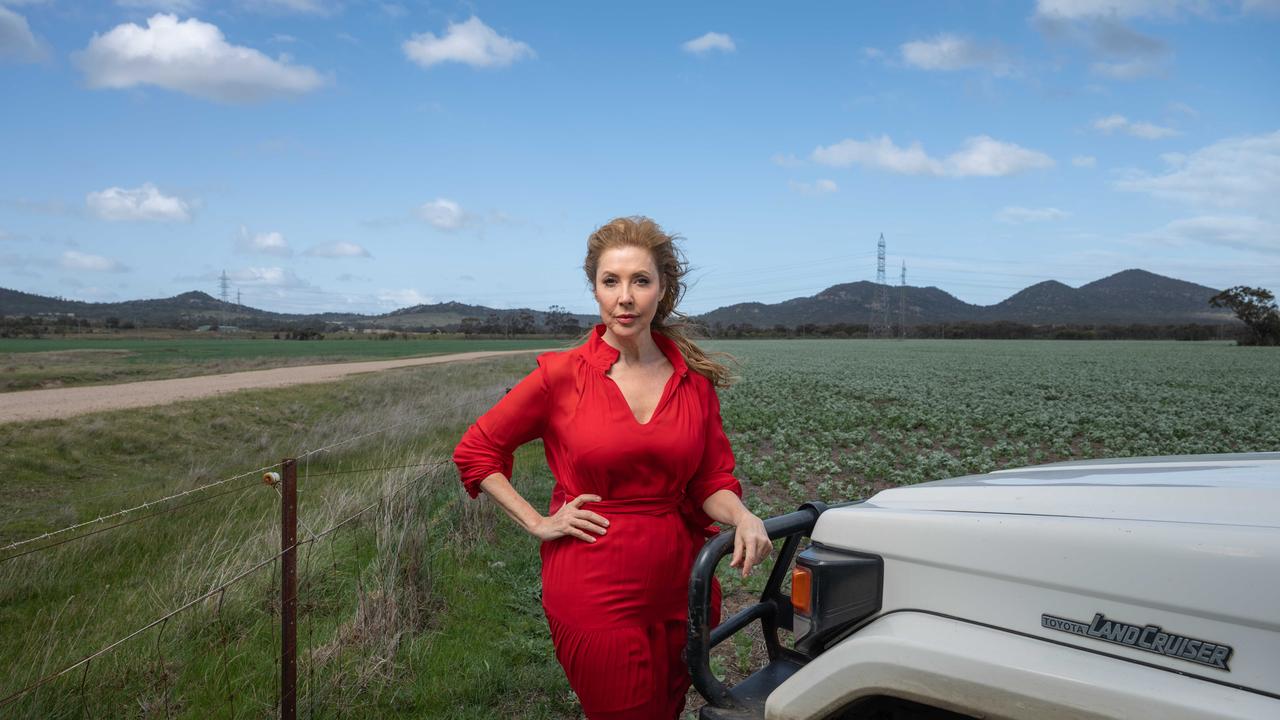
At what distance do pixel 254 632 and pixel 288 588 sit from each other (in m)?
1.44

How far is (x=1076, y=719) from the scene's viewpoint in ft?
4.91

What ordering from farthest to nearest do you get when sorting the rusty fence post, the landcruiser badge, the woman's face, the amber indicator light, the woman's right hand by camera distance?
the rusty fence post < the woman's face < the woman's right hand < the amber indicator light < the landcruiser badge

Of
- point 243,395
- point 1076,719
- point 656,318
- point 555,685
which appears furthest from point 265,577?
point 243,395

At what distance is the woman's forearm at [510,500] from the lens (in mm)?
2482

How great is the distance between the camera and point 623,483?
7.97 feet

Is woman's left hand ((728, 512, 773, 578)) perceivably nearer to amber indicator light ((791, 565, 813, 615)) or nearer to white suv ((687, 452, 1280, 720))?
white suv ((687, 452, 1280, 720))

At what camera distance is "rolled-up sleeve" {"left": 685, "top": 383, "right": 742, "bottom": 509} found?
262cm

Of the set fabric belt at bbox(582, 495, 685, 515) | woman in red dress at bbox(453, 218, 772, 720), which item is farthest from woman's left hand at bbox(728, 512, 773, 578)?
fabric belt at bbox(582, 495, 685, 515)

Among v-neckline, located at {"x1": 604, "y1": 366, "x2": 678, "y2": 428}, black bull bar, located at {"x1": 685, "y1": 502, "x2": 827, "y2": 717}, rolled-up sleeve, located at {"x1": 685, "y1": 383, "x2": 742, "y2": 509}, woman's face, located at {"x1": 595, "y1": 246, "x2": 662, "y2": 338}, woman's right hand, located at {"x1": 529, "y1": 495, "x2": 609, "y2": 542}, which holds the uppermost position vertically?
woman's face, located at {"x1": 595, "y1": 246, "x2": 662, "y2": 338}

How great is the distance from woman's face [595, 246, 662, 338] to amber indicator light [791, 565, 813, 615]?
3.03 feet

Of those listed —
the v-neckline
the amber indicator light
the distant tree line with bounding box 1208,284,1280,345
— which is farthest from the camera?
the distant tree line with bounding box 1208,284,1280,345

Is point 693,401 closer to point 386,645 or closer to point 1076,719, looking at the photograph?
point 1076,719

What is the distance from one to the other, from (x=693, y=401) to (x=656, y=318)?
1.22 feet

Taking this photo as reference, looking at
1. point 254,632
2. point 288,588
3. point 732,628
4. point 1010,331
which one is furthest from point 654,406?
point 1010,331
